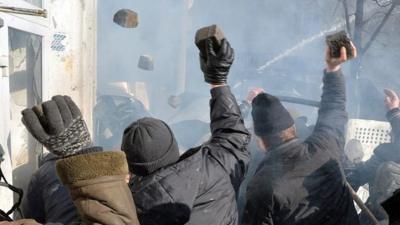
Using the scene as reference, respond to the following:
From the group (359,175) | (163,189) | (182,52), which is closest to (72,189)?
(163,189)

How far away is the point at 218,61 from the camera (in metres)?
2.42

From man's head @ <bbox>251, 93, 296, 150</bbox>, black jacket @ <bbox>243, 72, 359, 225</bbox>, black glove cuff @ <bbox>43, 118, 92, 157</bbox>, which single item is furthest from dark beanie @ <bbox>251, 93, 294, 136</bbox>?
black glove cuff @ <bbox>43, 118, 92, 157</bbox>

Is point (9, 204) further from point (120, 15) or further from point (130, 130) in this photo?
point (120, 15)

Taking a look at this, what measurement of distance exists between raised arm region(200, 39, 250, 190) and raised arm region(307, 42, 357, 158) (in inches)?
29.2

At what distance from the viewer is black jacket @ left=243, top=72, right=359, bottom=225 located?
109 inches

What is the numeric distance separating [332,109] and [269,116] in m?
0.48

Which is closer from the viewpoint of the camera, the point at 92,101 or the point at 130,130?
the point at 130,130

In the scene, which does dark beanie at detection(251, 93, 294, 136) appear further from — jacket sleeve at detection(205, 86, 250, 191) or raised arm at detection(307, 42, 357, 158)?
jacket sleeve at detection(205, 86, 250, 191)

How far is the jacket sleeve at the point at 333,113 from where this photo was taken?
295 cm

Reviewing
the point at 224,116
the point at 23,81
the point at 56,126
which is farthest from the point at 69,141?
the point at 23,81

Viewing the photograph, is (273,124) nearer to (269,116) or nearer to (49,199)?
(269,116)

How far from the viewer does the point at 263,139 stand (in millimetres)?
3021

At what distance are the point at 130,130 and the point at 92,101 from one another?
2.83 meters

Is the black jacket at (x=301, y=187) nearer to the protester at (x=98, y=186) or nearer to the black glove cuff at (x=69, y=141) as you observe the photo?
the black glove cuff at (x=69, y=141)
